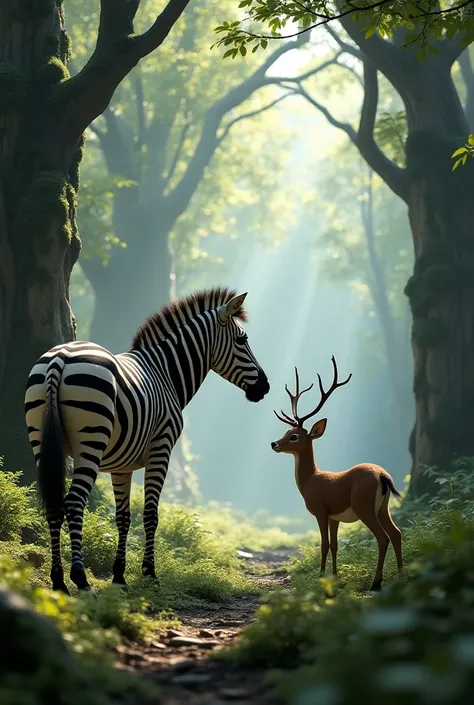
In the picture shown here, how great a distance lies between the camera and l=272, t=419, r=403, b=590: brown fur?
8055mm

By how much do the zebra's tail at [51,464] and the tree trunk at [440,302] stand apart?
9174mm

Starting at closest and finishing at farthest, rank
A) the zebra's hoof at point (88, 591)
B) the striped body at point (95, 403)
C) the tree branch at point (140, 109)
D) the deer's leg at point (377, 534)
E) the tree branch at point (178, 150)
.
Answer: the zebra's hoof at point (88, 591) → the striped body at point (95, 403) → the deer's leg at point (377, 534) → the tree branch at point (140, 109) → the tree branch at point (178, 150)

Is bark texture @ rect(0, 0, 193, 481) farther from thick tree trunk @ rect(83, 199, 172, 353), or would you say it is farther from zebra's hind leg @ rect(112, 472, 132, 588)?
thick tree trunk @ rect(83, 199, 172, 353)

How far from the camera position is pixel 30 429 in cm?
728

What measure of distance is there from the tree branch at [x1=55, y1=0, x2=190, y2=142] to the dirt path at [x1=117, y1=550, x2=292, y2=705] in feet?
23.0

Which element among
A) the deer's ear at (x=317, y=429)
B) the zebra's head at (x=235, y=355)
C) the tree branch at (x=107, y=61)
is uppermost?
the tree branch at (x=107, y=61)

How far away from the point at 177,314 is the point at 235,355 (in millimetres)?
862

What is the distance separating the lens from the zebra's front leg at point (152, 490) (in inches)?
340

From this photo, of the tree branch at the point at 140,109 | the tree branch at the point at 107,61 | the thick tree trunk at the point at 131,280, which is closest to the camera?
the tree branch at the point at 107,61

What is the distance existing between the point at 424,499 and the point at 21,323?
7.18m

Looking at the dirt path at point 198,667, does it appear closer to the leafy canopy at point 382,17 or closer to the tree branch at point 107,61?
the leafy canopy at point 382,17

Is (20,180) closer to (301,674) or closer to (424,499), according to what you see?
(424,499)

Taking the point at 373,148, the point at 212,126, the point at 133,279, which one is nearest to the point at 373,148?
the point at 373,148

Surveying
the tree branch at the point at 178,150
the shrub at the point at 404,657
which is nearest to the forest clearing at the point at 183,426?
the shrub at the point at 404,657
